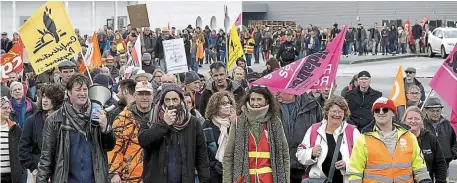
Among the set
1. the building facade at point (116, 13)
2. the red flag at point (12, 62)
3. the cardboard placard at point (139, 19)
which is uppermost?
the building facade at point (116, 13)

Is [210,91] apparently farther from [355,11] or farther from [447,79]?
[355,11]

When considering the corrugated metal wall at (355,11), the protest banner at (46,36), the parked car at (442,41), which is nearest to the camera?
the protest banner at (46,36)

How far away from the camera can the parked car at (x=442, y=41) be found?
128 feet

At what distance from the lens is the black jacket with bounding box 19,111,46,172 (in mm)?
8586

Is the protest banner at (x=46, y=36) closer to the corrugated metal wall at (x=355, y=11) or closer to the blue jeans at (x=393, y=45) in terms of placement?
the blue jeans at (x=393, y=45)

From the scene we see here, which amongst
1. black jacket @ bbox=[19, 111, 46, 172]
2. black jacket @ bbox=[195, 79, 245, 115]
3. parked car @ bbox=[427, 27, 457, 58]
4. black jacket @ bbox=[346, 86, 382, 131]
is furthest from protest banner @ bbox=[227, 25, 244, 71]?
parked car @ bbox=[427, 27, 457, 58]

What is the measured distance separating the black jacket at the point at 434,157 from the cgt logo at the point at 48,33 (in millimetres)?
5965

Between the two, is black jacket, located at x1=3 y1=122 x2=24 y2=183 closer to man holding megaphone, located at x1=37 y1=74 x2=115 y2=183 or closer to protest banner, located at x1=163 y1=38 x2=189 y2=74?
man holding megaphone, located at x1=37 y1=74 x2=115 y2=183

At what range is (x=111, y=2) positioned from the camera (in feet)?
147

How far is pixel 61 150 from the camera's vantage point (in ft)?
23.1

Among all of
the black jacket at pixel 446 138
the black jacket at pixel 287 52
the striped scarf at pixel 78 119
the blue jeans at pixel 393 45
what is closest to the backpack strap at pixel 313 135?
the striped scarf at pixel 78 119

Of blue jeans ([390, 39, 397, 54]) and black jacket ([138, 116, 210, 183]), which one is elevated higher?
blue jeans ([390, 39, 397, 54])

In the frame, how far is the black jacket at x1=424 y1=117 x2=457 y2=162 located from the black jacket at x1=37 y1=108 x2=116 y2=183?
411cm

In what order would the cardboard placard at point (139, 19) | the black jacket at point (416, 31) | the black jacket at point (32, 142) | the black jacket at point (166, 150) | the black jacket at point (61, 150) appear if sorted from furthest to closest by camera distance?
the black jacket at point (416, 31) → the cardboard placard at point (139, 19) → the black jacket at point (32, 142) → the black jacket at point (166, 150) → the black jacket at point (61, 150)
